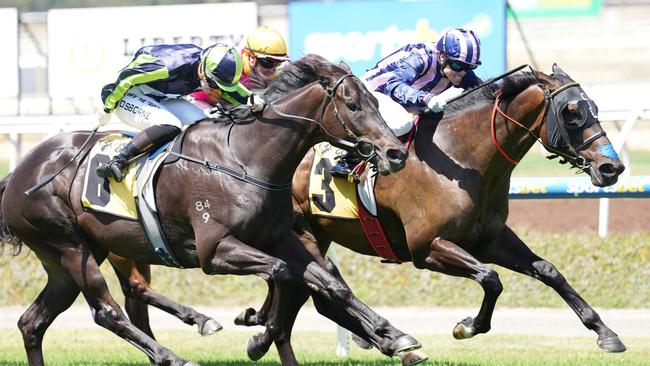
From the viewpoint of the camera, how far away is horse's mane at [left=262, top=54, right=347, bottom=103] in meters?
5.83

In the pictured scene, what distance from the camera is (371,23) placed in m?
16.8

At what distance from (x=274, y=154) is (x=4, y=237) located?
2.12 metres

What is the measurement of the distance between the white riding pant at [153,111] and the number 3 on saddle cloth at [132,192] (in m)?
0.14

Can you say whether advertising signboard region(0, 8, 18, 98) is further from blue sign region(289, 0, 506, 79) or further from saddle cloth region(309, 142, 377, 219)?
saddle cloth region(309, 142, 377, 219)

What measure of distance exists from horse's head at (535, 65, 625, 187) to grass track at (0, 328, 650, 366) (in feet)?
4.60

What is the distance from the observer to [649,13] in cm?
2616

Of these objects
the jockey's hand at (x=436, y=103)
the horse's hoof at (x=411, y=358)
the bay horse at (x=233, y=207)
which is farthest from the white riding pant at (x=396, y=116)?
the horse's hoof at (x=411, y=358)

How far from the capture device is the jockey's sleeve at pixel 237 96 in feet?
19.8

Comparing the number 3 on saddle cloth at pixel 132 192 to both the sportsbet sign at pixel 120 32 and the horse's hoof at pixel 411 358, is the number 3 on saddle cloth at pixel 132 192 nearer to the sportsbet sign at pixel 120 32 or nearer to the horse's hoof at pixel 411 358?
the horse's hoof at pixel 411 358

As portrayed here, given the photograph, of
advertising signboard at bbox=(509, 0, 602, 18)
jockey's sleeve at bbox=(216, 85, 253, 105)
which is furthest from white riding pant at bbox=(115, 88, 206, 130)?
advertising signboard at bbox=(509, 0, 602, 18)

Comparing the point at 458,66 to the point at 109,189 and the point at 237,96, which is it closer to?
the point at 237,96

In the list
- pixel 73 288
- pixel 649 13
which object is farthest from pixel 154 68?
pixel 649 13

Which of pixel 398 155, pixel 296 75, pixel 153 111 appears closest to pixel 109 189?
pixel 153 111

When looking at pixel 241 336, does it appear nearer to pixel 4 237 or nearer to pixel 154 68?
pixel 4 237
